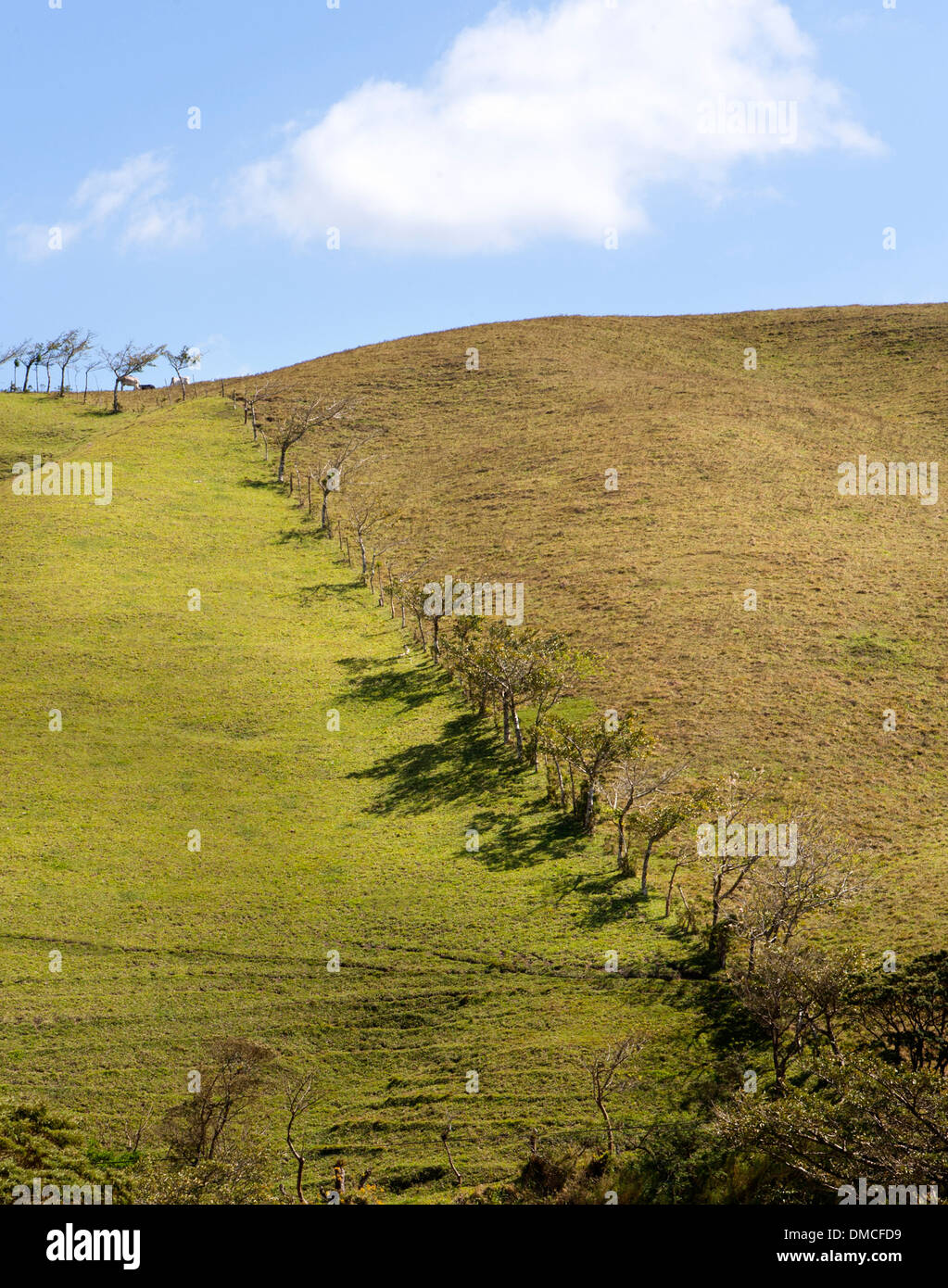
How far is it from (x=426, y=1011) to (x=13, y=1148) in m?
14.1

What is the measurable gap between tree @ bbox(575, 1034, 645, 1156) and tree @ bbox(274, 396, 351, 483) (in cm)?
7278

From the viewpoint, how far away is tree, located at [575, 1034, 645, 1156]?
2784 centimetres

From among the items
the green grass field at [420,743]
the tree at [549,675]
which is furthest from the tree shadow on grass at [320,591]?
the tree at [549,675]

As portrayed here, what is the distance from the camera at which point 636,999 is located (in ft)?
113

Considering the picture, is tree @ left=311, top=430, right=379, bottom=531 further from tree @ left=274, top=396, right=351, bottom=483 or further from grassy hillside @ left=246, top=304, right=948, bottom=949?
tree @ left=274, top=396, right=351, bottom=483

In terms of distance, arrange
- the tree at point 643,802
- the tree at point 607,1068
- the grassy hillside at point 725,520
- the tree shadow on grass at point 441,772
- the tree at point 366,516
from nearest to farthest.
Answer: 1. the tree at point 607,1068
2. the tree at point 643,802
3. the tree shadow on grass at point 441,772
4. the grassy hillside at point 725,520
5. the tree at point 366,516

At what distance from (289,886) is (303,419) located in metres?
76.6

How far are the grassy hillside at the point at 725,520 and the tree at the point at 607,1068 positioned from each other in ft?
37.4

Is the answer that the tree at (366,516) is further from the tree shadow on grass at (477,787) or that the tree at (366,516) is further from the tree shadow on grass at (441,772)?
the tree shadow on grass at (441,772)

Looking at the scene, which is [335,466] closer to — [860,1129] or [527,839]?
[527,839]

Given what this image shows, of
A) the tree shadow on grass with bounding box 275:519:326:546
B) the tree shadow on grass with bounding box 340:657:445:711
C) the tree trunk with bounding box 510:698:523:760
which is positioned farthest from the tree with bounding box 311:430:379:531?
the tree trunk with bounding box 510:698:523:760

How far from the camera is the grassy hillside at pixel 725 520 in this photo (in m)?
52.8

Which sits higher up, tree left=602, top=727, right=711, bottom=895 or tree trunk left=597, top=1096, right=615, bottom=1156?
tree left=602, top=727, right=711, bottom=895
